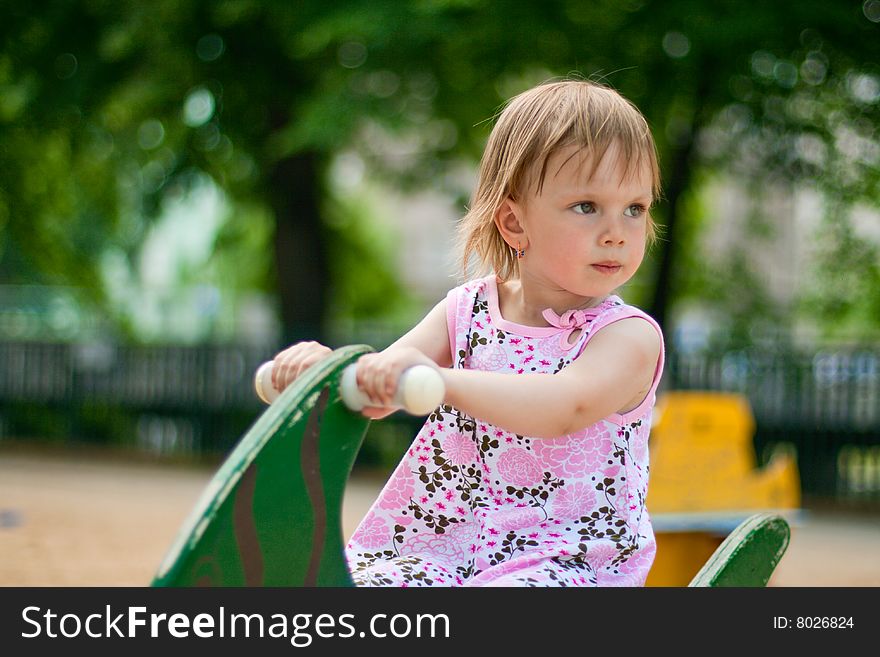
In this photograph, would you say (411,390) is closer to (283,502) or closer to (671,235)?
(283,502)

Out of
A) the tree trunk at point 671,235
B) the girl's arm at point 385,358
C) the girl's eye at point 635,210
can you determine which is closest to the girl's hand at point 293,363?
the girl's arm at point 385,358

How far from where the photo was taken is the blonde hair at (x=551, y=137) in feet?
6.06

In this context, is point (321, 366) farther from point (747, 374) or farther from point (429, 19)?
point (747, 374)

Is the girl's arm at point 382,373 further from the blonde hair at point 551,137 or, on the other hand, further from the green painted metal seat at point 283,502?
the blonde hair at point 551,137

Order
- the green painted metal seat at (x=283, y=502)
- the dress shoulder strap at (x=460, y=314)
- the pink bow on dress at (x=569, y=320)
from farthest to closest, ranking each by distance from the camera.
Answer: the dress shoulder strap at (x=460, y=314)
the pink bow on dress at (x=569, y=320)
the green painted metal seat at (x=283, y=502)

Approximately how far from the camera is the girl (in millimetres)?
1790

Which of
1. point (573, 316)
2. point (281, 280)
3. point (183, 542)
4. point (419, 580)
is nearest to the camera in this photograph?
point (183, 542)

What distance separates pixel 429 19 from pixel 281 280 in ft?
14.8

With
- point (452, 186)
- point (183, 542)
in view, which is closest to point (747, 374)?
point (452, 186)

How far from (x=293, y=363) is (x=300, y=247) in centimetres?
972

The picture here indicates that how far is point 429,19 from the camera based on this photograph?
761 cm

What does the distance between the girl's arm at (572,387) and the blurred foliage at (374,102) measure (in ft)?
16.1

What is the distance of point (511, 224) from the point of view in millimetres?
1998

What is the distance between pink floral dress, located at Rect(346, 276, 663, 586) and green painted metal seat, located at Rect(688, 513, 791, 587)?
11cm
